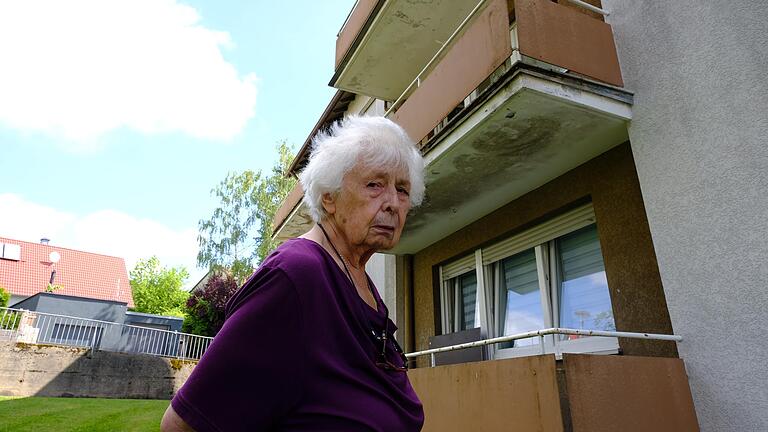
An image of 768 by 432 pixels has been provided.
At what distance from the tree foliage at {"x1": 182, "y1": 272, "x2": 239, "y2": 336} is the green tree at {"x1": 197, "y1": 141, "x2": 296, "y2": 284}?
864mm

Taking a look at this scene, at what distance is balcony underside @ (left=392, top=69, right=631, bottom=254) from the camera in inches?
148

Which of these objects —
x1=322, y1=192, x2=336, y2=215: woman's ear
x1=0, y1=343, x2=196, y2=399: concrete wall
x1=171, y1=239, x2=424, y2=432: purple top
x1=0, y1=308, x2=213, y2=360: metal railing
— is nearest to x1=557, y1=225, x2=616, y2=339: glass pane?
x1=322, y1=192, x2=336, y2=215: woman's ear

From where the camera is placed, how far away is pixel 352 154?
5.07 feet

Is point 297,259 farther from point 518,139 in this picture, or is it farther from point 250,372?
point 518,139

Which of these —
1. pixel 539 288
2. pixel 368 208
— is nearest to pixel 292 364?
pixel 368 208

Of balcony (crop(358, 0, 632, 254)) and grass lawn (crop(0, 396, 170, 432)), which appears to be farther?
grass lawn (crop(0, 396, 170, 432))

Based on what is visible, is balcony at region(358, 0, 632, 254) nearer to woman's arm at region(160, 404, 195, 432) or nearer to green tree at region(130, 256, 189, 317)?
woman's arm at region(160, 404, 195, 432)

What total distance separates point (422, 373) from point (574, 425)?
179 cm

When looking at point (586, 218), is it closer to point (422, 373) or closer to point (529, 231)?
point (529, 231)

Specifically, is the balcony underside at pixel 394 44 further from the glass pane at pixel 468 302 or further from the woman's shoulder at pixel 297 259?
the woman's shoulder at pixel 297 259

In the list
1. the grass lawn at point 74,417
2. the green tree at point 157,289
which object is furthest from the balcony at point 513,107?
the green tree at point 157,289

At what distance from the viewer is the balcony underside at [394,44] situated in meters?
7.10

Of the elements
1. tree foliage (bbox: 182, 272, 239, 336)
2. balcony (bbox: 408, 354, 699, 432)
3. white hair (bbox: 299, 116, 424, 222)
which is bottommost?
balcony (bbox: 408, 354, 699, 432)

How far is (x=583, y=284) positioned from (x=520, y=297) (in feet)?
3.15
